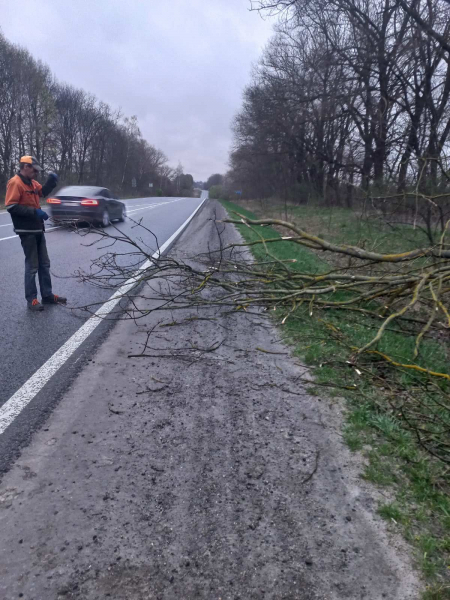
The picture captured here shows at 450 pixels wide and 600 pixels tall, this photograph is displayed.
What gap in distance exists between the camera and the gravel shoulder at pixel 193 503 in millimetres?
1936

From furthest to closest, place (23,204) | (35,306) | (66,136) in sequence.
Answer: (66,136) < (23,204) < (35,306)

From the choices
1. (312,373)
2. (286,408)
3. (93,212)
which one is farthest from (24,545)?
(93,212)

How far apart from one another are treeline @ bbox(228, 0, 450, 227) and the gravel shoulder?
626 cm

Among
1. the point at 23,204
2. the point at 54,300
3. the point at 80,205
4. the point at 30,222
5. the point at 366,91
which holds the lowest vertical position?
the point at 54,300

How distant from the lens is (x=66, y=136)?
174ft

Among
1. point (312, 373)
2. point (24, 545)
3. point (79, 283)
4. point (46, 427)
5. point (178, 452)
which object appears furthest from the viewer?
point (79, 283)

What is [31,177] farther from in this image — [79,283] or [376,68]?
[376,68]

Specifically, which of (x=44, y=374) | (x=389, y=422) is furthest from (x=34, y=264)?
(x=389, y=422)

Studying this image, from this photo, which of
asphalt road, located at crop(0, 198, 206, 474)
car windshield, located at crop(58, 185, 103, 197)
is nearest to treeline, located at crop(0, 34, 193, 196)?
car windshield, located at crop(58, 185, 103, 197)

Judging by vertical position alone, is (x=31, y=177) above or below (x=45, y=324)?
above

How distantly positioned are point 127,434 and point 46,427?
0.55m

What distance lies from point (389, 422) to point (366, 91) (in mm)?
17957

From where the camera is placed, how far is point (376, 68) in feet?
57.3

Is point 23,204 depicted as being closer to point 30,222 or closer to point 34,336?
point 30,222
